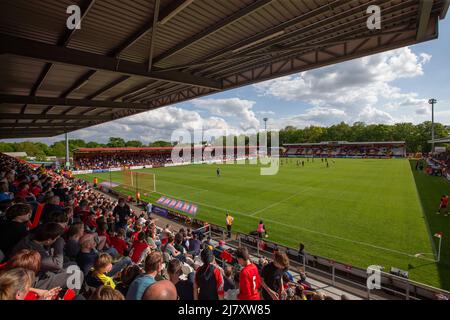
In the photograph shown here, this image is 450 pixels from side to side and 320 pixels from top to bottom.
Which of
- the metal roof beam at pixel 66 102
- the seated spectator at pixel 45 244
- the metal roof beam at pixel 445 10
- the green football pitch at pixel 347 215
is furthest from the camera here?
the metal roof beam at pixel 66 102

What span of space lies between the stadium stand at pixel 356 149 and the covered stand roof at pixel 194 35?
71514 millimetres

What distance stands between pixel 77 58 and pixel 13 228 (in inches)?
211

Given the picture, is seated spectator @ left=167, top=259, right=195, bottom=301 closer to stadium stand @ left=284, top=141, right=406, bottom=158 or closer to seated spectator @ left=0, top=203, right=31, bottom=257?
seated spectator @ left=0, top=203, right=31, bottom=257

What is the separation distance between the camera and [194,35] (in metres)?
6.64

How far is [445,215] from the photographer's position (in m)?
13.8

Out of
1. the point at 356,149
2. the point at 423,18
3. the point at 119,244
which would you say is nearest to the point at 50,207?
the point at 119,244

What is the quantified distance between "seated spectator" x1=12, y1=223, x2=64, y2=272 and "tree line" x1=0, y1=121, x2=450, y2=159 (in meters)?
93.0

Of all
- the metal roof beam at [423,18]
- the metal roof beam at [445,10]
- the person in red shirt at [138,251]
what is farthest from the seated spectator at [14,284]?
the metal roof beam at [445,10]

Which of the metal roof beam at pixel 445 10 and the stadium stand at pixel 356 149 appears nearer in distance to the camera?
the metal roof beam at pixel 445 10

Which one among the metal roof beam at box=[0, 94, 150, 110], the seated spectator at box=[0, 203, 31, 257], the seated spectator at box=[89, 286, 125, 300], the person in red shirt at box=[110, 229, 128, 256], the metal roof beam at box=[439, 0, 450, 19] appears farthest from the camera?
the metal roof beam at box=[0, 94, 150, 110]

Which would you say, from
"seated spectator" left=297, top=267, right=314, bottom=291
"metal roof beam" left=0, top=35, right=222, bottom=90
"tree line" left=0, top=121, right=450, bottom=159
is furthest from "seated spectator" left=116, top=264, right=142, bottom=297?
"tree line" left=0, top=121, right=450, bottom=159

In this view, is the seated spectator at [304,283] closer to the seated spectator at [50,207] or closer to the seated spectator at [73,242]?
the seated spectator at [73,242]

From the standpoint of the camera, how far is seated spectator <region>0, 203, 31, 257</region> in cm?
321

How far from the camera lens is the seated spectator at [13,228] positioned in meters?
3.21
